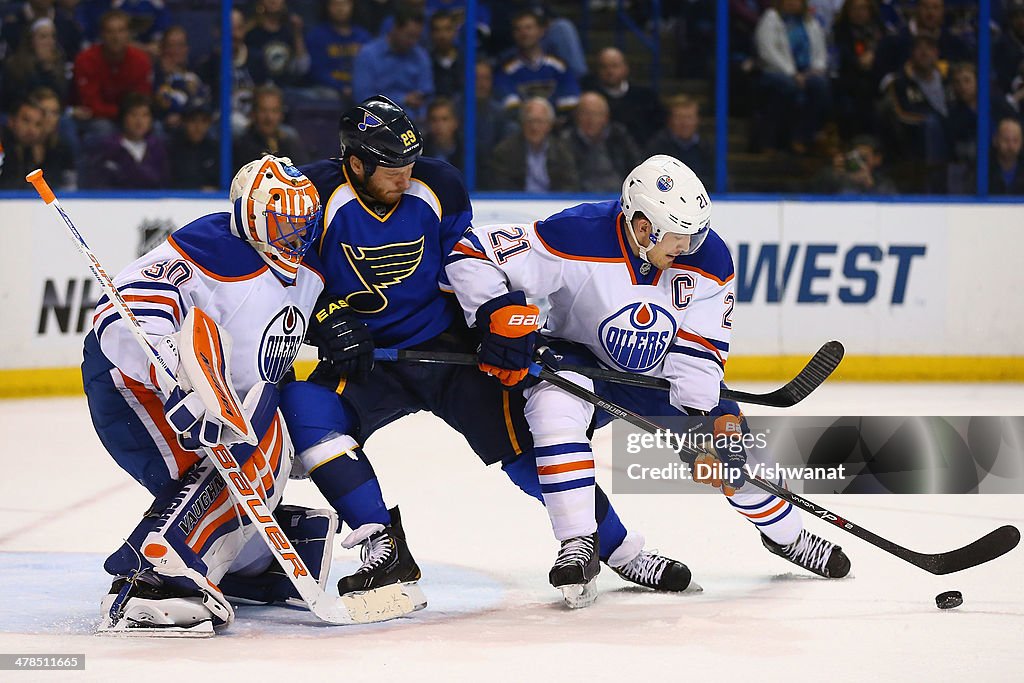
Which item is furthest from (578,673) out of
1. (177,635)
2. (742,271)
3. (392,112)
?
(742,271)

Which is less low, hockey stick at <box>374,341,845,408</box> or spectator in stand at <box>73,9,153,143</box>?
spectator in stand at <box>73,9,153,143</box>

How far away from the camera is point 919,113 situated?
7.40 meters

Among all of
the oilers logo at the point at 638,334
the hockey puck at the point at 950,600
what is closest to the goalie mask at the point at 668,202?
the oilers logo at the point at 638,334

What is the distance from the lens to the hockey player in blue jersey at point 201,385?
2.93m

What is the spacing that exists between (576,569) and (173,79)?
444 centimetres

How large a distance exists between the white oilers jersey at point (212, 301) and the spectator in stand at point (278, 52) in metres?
3.97

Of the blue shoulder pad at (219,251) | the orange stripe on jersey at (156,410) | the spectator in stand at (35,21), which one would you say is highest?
the spectator in stand at (35,21)

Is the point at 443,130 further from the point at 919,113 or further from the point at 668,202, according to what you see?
the point at 668,202

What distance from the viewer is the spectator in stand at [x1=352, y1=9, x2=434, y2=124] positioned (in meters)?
7.00

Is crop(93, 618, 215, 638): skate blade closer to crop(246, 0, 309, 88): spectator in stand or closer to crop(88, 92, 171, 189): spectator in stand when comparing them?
crop(88, 92, 171, 189): spectator in stand

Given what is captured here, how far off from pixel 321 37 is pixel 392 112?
3.85 meters

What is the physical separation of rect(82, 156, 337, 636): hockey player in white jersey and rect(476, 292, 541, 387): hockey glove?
1.26ft

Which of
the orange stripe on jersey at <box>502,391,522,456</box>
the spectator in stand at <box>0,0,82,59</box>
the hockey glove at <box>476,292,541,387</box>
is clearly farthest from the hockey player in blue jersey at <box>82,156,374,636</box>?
the spectator in stand at <box>0,0,82,59</box>

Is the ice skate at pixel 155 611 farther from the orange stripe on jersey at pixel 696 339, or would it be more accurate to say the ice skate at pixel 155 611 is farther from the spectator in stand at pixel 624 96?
the spectator in stand at pixel 624 96
